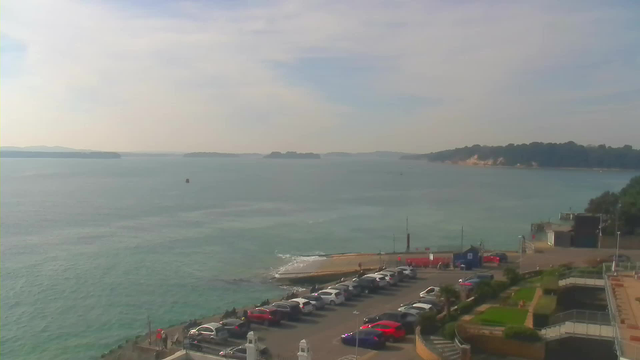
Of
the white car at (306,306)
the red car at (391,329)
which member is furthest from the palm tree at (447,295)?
the white car at (306,306)

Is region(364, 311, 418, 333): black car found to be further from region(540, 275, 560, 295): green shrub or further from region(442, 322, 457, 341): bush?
→ region(540, 275, 560, 295): green shrub

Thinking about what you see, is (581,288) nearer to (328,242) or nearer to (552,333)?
(552,333)

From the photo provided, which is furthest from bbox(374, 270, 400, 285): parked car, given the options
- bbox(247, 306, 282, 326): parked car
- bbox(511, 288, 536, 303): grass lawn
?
bbox(247, 306, 282, 326): parked car

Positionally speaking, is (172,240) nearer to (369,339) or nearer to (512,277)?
(512,277)

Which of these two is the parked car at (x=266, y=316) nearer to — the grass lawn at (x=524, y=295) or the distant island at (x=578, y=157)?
the grass lawn at (x=524, y=295)

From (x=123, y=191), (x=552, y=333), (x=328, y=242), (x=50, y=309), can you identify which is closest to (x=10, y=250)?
(x=50, y=309)

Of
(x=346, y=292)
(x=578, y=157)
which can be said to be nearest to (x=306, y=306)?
(x=346, y=292)

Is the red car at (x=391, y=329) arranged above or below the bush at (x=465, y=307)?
below
